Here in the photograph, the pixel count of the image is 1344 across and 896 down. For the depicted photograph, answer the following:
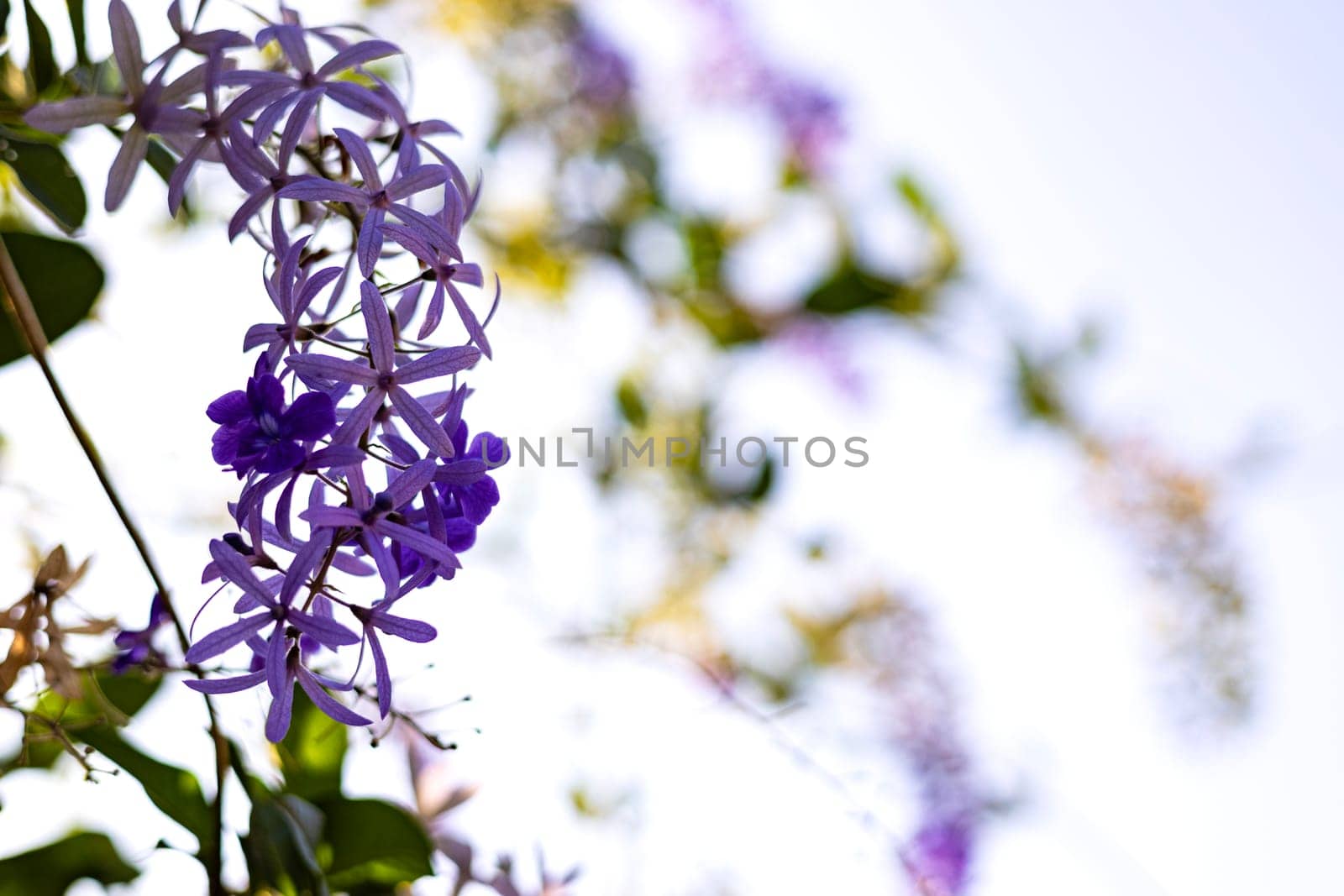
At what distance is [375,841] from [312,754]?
50mm

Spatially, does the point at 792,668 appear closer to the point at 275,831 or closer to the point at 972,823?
the point at 972,823

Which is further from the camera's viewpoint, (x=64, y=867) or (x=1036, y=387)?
(x=1036, y=387)

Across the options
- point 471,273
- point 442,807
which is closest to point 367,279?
point 471,273

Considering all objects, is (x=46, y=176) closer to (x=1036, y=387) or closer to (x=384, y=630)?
(x=384, y=630)

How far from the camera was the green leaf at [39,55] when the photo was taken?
0.42 m

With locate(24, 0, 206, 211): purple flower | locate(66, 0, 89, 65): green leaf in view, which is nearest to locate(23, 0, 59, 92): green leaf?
locate(66, 0, 89, 65): green leaf

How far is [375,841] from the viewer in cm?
43

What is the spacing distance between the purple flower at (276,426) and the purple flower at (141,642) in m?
0.10

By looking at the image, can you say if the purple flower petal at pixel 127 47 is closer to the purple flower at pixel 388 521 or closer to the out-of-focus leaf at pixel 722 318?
the purple flower at pixel 388 521

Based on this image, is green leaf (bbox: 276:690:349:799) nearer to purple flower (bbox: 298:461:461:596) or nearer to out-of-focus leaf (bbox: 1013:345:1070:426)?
purple flower (bbox: 298:461:461:596)

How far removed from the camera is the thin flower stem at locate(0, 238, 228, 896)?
34 centimetres

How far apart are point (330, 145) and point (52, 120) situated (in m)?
0.08

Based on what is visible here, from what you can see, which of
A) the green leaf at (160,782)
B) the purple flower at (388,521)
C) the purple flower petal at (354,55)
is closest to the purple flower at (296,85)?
the purple flower petal at (354,55)

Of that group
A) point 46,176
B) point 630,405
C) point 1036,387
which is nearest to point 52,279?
point 46,176
